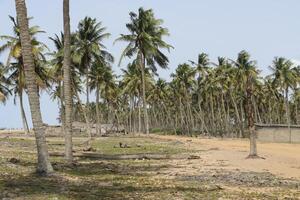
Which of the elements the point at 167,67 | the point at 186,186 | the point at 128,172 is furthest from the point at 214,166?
the point at 167,67

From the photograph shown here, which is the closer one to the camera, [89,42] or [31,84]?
[31,84]

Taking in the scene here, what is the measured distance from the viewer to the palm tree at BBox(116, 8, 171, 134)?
59.2 metres

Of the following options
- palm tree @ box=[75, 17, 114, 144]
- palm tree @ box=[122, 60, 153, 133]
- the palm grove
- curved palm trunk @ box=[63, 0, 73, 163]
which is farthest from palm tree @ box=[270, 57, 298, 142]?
curved palm trunk @ box=[63, 0, 73, 163]

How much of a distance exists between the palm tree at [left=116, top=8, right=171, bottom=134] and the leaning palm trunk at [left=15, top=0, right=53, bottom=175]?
42.5m

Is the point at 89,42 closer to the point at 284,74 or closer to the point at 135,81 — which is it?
the point at 135,81

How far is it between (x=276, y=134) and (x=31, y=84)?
4859cm

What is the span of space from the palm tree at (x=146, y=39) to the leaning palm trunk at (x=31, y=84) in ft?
139

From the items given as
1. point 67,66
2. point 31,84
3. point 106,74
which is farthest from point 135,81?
point 31,84

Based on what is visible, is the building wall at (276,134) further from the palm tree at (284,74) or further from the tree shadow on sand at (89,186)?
the tree shadow on sand at (89,186)

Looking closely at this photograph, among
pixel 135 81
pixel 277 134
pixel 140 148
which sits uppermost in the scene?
pixel 135 81

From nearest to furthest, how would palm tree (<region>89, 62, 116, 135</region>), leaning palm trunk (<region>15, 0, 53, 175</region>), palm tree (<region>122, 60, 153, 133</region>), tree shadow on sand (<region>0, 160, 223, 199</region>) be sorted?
1. tree shadow on sand (<region>0, 160, 223, 199</region>)
2. leaning palm trunk (<region>15, 0, 53, 175</region>)
3. palm tree (<region>122, 60, 153, 133</region>)
4. palm tree (<region>89, 62, 116, 135</region>)

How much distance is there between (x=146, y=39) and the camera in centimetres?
5878

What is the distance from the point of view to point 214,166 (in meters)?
24.6

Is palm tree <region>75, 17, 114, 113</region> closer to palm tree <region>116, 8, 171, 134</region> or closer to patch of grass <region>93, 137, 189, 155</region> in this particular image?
palm tree <region>116, 8, 171, 134</region>
